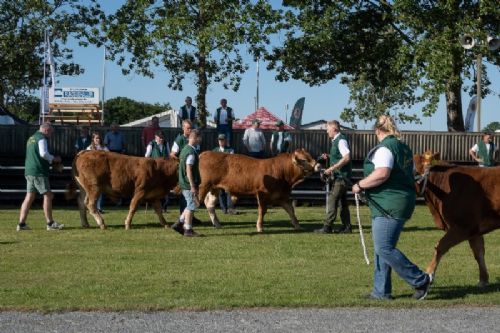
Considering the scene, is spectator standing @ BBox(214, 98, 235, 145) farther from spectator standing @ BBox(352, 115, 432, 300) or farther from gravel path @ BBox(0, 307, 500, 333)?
→ gravel path @ BBox(0, 307, 500, 333)

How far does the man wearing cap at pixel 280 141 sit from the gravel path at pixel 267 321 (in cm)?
1519

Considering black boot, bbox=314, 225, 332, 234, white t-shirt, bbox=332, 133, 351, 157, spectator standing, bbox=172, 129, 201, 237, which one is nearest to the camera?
spectator standing, bbox=172, 129, 201, 237

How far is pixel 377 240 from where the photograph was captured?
28.2 ft

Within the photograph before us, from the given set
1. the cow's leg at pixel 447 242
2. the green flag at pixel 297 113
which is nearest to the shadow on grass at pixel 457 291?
the cow's leg at pixel 447 242

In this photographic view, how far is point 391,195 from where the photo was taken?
848 centimetres

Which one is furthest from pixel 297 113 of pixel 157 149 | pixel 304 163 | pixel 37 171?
pixel 37 171

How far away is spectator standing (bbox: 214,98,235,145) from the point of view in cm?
2295

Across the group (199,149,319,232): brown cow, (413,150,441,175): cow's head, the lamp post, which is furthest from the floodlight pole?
(413,150,441,175): cow's head

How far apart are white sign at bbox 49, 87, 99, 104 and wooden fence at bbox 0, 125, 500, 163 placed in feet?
23.5

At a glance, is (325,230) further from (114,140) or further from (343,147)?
(114,140)

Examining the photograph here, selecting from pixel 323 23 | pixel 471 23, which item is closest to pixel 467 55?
pixel 471 23

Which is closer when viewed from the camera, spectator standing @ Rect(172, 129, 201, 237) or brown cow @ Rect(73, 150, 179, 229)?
spectator standing @ Rect(172, 129, 201, 237)

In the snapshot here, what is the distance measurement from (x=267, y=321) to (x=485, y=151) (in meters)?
17.2

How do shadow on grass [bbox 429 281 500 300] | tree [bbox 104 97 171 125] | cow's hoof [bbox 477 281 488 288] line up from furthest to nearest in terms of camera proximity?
tree [bbox 104 97 171 125], cow's hoof [bbox 477 281 488 288], shadow on grass [bbox 429 281 500 300]
